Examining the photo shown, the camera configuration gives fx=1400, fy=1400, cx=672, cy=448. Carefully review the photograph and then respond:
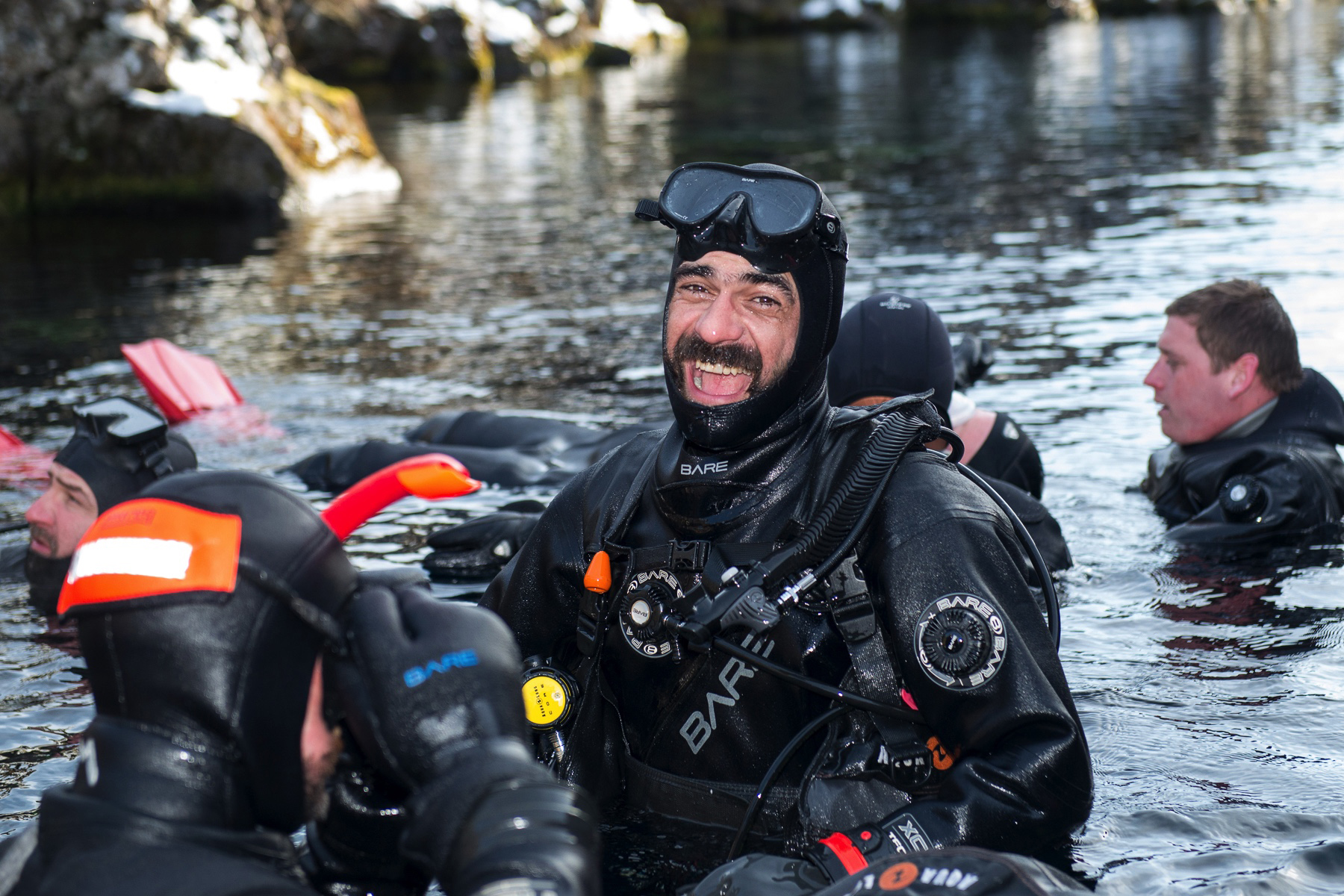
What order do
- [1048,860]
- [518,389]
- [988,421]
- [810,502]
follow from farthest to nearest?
[518,389], [988,421], [1048,860], [810,502]

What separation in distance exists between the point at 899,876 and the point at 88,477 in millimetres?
4745

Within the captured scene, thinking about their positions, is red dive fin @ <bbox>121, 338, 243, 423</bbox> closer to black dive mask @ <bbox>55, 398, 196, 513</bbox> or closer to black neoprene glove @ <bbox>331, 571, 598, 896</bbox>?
black dive mask @ <bbox>55, 398, 196, 513</bbox>

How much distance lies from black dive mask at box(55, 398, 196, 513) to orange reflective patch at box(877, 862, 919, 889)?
4.45m

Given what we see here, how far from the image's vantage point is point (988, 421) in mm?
6316

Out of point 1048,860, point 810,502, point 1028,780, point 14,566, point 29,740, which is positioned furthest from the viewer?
point 14,566

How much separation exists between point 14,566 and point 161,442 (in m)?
1.24

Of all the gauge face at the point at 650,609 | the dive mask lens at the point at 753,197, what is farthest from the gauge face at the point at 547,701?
the dive mask lens at the point at 753,197

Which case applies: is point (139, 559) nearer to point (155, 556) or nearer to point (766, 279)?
point (155, 556)

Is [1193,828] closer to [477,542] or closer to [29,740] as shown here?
[477,542]

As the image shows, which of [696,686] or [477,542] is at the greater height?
[696,686]

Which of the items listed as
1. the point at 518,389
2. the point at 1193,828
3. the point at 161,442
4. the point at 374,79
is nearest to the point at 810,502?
the point at 1193,828

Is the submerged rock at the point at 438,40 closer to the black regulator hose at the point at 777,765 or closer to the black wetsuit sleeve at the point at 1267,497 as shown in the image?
the black wetsuit sleeve at the point at 1267,497

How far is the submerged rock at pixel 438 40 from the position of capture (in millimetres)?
36781

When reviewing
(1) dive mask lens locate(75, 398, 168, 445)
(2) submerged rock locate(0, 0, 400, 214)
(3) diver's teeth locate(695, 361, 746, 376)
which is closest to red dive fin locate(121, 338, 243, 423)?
(1) dive mask lens locate(75, 398, 168, 445)
